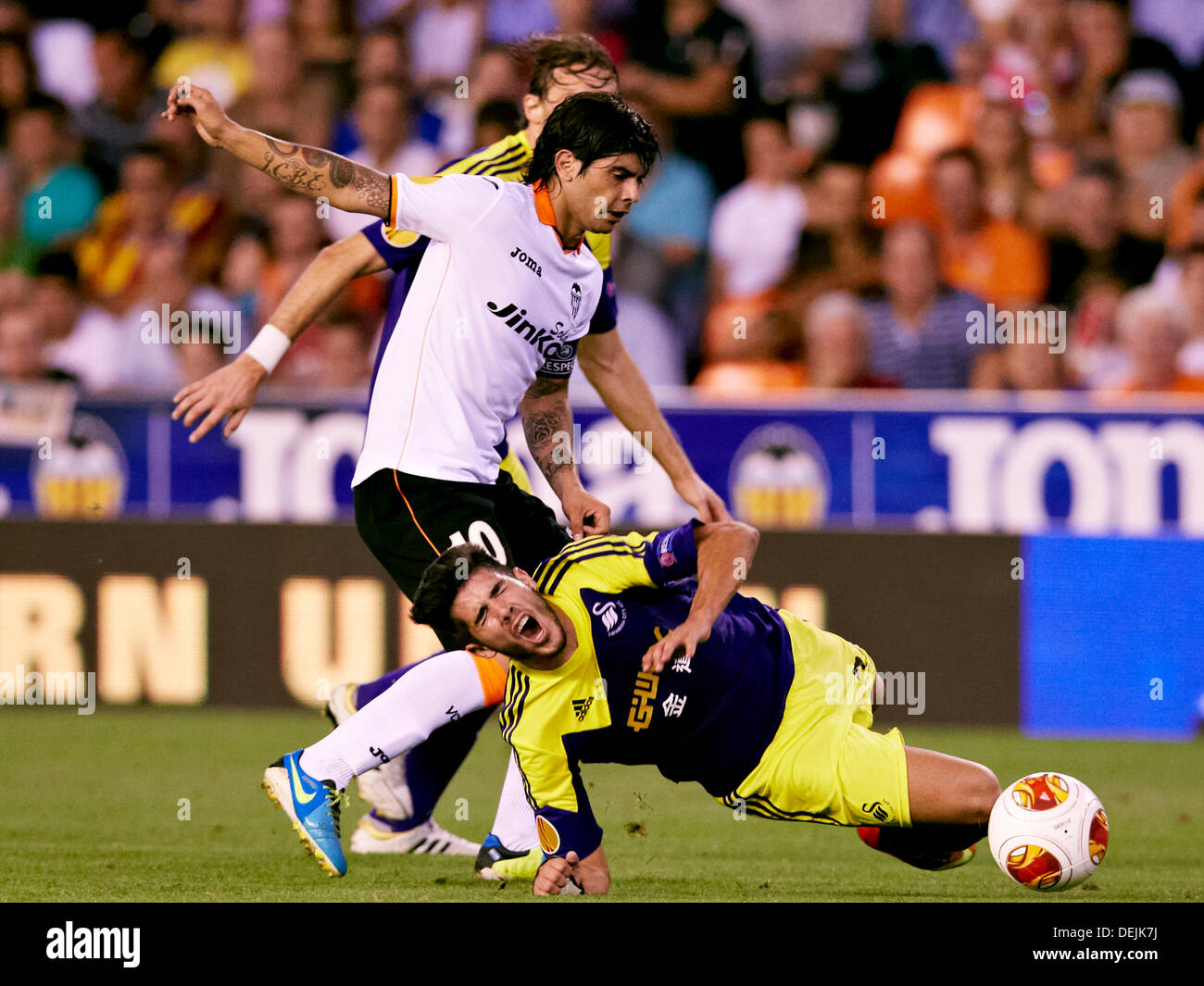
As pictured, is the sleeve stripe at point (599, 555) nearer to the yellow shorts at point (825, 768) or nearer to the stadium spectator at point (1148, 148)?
the yellow shorts at point (825, 768)

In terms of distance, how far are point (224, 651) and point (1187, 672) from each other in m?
4.95

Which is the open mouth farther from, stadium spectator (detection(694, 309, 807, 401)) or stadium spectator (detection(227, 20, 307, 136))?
stadium spectator (detection(227, 20, 307, 136))

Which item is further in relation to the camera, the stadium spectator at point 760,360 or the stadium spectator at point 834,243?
the stadium spectator at point 834,243

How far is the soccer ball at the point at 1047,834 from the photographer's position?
196 inches

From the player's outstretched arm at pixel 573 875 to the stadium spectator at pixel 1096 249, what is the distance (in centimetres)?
719

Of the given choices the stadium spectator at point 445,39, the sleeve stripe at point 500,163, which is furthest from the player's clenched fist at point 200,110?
the stadium spectator at point 445,39

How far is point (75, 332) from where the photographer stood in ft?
39.9

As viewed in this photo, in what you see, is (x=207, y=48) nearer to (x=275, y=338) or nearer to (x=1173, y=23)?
(x=1173, y=23)

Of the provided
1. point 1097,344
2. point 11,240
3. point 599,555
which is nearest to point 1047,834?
point 599,555

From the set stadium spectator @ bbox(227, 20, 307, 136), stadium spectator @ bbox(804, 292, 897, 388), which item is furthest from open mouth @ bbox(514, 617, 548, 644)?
stadium spectator @ bbox(227, 20, 307, 136)

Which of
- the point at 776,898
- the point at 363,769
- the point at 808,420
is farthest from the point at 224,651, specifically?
the point at 776,898

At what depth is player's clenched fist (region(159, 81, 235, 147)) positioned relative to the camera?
481 cm
